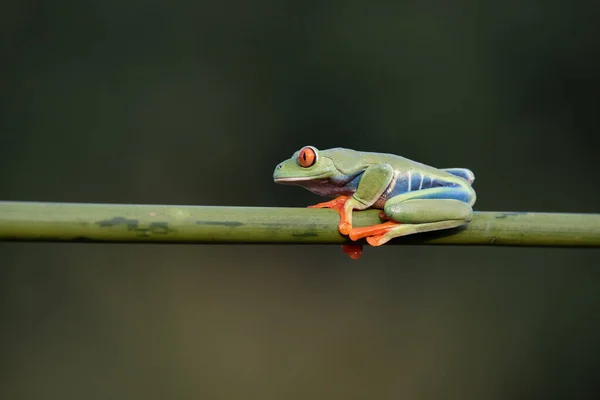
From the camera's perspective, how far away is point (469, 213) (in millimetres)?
1582

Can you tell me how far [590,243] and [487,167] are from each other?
3142 millimetres

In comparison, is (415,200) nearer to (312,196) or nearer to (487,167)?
(312,196)

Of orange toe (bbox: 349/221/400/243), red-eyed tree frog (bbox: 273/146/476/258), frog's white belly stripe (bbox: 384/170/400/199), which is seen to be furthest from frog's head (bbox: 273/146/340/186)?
orange toe (bbox: 349/221/400/243)

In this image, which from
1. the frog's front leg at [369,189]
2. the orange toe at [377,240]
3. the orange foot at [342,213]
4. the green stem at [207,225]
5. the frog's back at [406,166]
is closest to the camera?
the green stem at [207,225]

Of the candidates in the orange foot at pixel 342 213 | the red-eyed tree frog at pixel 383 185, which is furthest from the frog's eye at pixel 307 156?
the orange foot at pixel 342 213

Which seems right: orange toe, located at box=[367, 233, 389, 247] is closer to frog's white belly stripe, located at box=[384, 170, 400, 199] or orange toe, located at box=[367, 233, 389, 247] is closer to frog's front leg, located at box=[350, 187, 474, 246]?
frog's front leg, located at box=[350, 187, 474, 246]

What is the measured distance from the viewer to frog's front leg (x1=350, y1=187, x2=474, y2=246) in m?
1.58

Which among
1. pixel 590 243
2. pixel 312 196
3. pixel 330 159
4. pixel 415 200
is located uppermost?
pixel 312 196

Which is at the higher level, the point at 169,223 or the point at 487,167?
the point at 487,167

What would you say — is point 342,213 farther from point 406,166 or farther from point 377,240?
point 406,166

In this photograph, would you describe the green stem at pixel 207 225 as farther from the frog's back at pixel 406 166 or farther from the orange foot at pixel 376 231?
the frog's back at pixel 406 166

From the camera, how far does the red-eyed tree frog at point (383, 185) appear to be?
1.62 metres

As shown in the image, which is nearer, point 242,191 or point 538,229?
point 538,229

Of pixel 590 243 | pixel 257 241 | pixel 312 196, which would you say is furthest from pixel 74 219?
pixel 312 196
